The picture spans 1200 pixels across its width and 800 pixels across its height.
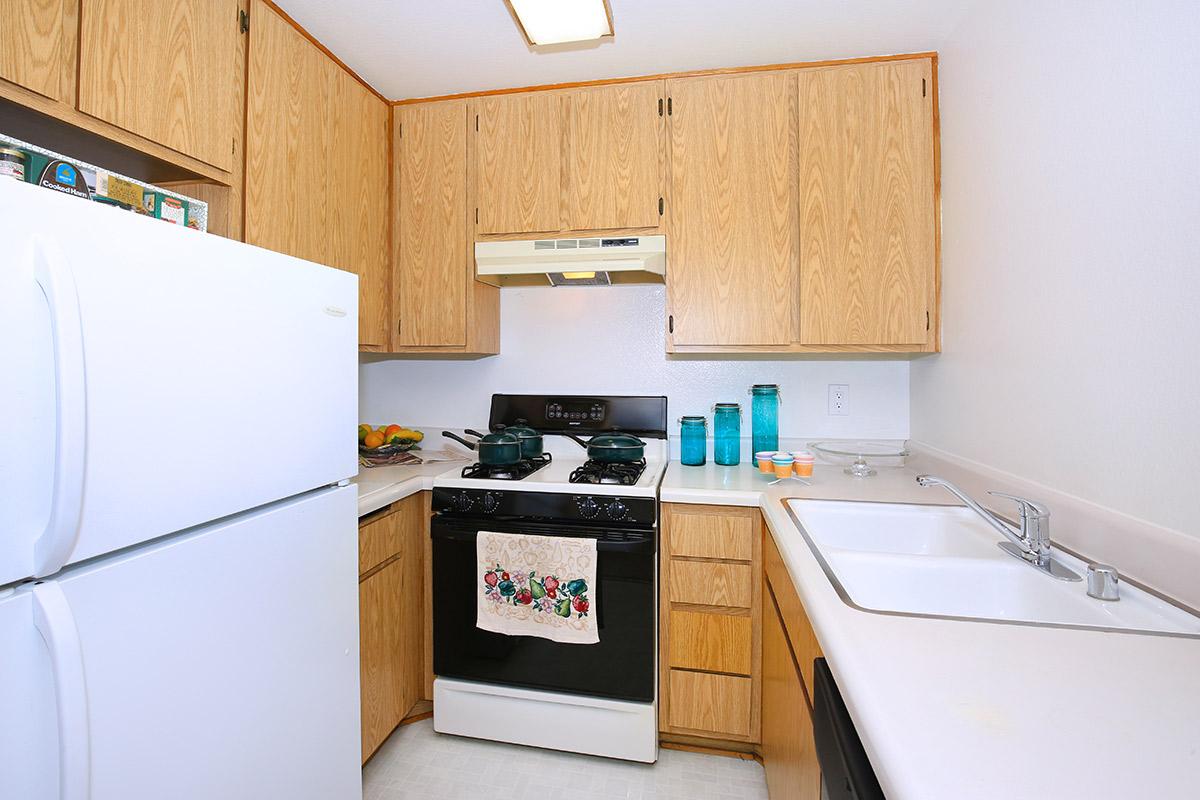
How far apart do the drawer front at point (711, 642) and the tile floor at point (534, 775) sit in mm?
320

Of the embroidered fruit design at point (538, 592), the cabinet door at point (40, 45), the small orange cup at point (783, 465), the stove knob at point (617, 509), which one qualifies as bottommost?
the embroidered fruit design at point (538, 592)

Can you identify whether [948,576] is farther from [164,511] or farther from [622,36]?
[622,36]

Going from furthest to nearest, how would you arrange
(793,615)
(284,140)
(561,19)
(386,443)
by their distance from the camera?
(386,443)
(284,140)
(561,19)
(793,615)

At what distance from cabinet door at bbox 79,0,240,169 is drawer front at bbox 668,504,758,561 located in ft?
5.39

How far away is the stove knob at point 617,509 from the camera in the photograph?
5.57 feet

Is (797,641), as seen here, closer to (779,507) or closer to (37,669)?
(779,507)

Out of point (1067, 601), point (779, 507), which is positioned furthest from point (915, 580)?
point (779, 507)

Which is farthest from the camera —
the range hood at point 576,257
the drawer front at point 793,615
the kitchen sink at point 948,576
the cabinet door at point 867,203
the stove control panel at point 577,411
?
the stove control panel at point 577,411

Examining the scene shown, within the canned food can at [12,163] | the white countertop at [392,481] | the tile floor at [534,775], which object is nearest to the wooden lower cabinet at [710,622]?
the tile floor at [534,775]

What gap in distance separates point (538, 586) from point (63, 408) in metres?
1.31

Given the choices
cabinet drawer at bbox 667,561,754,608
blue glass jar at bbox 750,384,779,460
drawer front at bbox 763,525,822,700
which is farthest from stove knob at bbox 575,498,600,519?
blue glass jar at bbox 750,384,779,460

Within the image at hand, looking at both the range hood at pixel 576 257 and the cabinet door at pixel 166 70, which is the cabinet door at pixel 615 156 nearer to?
the range hood at pixel 576 257

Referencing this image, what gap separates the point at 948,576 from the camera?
105cm

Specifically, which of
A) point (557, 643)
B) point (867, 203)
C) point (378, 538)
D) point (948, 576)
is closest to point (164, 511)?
point (378, 538)
